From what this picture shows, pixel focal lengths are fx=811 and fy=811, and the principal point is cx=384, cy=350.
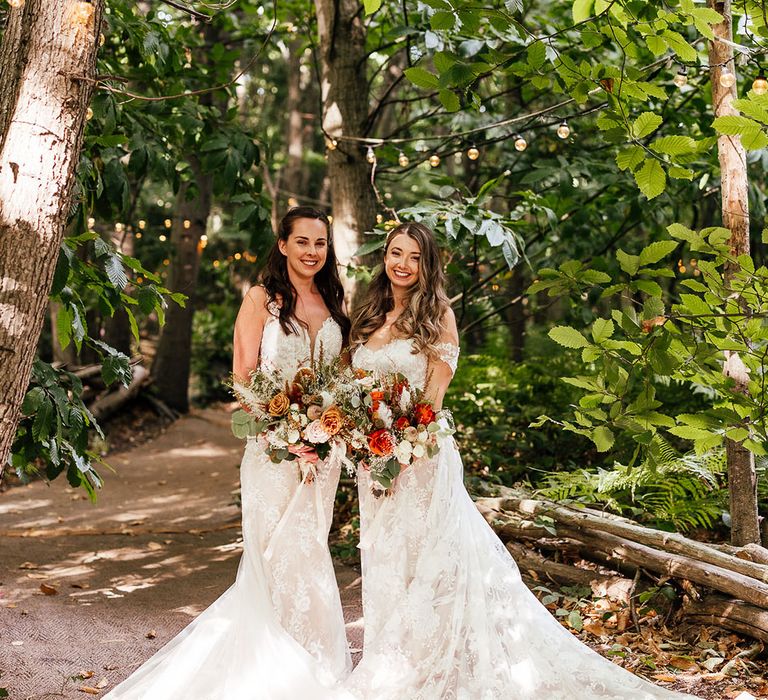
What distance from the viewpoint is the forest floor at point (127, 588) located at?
3871 millimetres

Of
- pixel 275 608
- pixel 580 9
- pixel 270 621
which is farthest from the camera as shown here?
pixel 275 608

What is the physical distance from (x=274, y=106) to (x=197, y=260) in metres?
9.59

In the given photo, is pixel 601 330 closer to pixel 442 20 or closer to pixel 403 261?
pixel 403 261

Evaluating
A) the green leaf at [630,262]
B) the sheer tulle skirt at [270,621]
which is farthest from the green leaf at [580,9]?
the sheer tulle skirt at [270,621]

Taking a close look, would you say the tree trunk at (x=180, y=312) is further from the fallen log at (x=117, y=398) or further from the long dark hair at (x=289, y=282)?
the long dark hair at (x=289, y=282)

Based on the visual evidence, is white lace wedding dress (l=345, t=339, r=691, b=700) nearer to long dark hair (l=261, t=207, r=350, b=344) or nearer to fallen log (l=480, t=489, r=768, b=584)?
long dark hair (l=261, t=207, r=350, b=344)

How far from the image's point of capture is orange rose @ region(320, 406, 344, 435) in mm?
3447

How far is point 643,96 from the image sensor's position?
129 inches

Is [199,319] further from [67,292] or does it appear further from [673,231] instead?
[673,231]

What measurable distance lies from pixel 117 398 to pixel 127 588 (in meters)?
6.70

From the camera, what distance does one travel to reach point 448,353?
3.85 metres

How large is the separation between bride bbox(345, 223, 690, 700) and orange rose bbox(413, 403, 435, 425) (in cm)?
27

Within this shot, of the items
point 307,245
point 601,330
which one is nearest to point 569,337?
point 601,330

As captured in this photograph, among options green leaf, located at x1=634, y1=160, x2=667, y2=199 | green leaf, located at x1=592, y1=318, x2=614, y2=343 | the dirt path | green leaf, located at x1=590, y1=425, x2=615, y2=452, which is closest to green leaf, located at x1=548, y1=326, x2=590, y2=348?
green leaf, located at x1=592, y1=318, x2=614, y2=343
